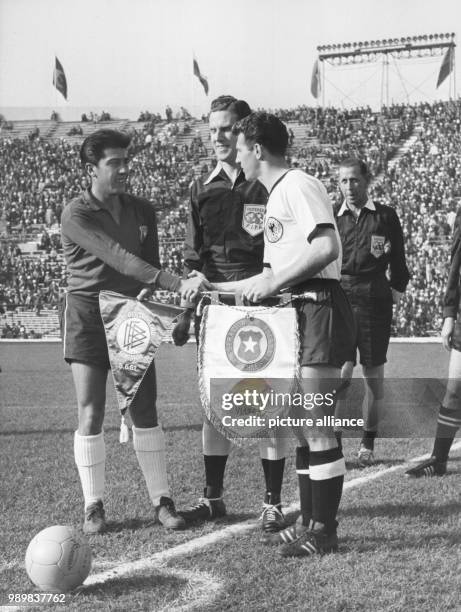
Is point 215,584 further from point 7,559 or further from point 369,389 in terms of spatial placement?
point 369,389

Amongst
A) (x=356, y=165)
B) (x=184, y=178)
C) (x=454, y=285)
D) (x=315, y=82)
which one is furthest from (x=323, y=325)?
(x=315, y=82)

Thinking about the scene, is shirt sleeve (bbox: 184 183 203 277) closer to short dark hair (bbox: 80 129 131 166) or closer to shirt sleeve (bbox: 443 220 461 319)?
short dark hair (bbox: 80 129 131 166)

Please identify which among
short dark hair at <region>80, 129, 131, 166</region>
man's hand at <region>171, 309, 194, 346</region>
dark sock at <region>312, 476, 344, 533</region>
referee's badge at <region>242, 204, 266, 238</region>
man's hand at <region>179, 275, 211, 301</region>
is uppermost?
short dark hair at <region>80, 129, 131, 166</region>

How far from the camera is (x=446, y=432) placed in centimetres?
580

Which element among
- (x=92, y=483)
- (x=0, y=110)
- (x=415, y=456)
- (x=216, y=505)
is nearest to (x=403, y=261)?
(x=415, y=456)

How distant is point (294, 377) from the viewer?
3.99 m

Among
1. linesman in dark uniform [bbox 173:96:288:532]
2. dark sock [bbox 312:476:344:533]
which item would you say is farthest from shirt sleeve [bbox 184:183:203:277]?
dark sock [bbox 312:476:344:533]

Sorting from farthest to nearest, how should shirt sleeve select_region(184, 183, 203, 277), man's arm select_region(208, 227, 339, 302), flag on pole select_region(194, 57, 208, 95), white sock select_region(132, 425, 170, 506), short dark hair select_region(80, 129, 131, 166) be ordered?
flag on pole select_region(194, 57, 208, 95)
shirt sleeve select_region(184, 183, 203, 277)
white sock select_region(132, 425, 170, 506)
short dark hair select_region(80, 129, 131, 166)
man's arm select_region(208, 227, 339, 302)

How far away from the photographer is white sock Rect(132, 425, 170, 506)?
Answer: 4754mm

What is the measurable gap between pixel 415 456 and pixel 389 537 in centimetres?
234

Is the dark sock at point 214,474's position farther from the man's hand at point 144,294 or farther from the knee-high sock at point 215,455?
the man's hand at point 144,294

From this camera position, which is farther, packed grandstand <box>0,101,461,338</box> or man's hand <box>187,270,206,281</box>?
packed grandstand <box>0,101,461,338</box>

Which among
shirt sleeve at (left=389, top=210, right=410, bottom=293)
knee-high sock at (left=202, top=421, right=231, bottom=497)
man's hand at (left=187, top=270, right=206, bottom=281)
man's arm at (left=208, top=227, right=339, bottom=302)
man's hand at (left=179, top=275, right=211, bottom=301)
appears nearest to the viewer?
man's arm at (left=208, top=227, right=339, bottom=302)

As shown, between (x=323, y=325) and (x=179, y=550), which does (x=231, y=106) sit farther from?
(x=179, y=550)
